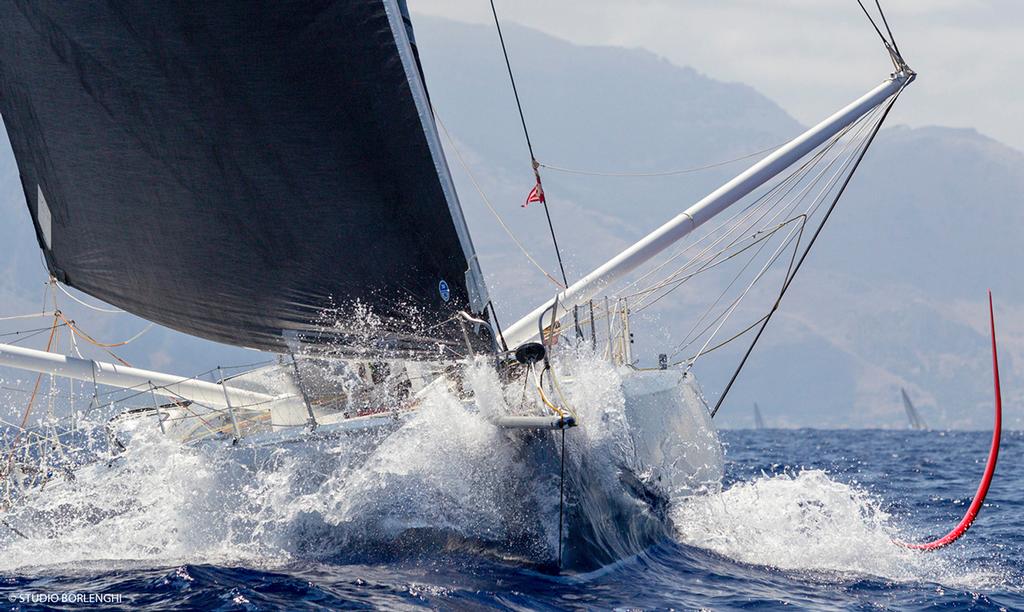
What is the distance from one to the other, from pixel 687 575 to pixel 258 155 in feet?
14.9

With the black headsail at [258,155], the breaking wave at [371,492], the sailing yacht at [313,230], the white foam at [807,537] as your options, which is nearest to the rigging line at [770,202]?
the sailing yacht at [313,230]

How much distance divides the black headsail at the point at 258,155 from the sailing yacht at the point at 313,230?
0.05 feet

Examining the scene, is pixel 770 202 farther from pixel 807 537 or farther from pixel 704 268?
pixel 807 537

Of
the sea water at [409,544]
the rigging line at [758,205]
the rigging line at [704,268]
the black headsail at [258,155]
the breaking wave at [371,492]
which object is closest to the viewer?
the sea water at [409,544]

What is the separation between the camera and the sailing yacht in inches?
347

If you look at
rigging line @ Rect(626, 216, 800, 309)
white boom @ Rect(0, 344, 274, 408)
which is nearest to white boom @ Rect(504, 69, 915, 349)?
rigging line @ Rect(626, 216, 800, 309)

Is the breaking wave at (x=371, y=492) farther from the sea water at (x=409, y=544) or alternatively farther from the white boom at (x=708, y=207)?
the white boom at (x=708, y=207)

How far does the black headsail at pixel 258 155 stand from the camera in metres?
8.85

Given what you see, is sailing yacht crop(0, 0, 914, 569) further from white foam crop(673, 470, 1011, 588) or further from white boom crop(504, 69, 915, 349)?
white boom crop(504, 69, 915, 349)

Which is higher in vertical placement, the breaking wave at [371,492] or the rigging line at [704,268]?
the rigging line at [704,268]

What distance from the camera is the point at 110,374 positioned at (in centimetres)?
1246

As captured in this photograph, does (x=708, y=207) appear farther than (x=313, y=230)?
Yes

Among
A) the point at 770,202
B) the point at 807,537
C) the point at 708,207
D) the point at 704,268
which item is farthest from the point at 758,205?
the point at 807,537

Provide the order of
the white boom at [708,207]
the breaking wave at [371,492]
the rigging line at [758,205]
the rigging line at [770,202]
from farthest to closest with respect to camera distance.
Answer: the rigging line at [758,205]
the rigging line at [770,202]
the white boom at [708,207]
the breaking wave at [371,492]
